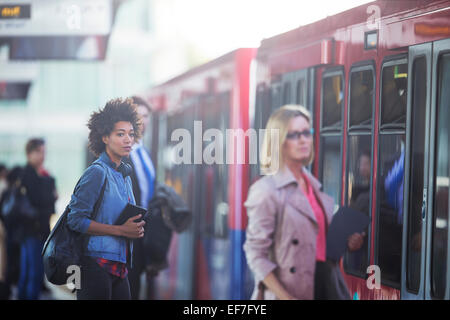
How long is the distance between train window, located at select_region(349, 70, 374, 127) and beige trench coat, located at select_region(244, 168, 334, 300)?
17.4 inches

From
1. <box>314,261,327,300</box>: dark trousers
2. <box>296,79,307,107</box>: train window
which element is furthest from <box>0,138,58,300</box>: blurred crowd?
<box>314,261,327,300</box>: dark trousers

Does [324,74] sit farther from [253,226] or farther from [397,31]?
[253,226]

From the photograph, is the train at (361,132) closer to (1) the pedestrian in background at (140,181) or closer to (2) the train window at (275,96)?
(2) the train window at (275,96)

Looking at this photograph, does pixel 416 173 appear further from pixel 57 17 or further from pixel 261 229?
pixel 57 17

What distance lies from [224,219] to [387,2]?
187 cm

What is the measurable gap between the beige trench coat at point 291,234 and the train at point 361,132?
0.15 meters

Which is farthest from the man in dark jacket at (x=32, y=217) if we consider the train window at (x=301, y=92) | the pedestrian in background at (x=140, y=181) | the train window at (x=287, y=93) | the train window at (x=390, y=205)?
the train window at (x=390, y=205)

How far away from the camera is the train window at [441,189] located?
129 inches

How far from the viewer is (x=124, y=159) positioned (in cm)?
378

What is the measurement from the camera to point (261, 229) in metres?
4.04

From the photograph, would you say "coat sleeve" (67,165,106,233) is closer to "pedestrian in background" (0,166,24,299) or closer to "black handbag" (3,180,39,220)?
"black handbag" (3,180,39,220)

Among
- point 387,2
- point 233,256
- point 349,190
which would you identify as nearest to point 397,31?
point 387,2

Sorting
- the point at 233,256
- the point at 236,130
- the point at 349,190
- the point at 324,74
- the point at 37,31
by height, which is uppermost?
the point at 37,31

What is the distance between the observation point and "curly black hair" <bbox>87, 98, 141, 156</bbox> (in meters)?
3.77
